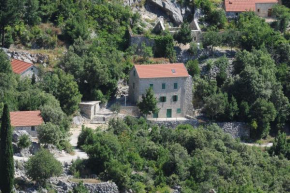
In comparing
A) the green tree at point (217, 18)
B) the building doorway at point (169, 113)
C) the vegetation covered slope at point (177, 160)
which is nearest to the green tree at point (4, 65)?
the vegetation covered slope at point (177, 160)

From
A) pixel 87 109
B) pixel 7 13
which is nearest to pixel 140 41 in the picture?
pixel 87 109

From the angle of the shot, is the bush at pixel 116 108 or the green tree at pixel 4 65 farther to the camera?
the bush at pixel 116 108

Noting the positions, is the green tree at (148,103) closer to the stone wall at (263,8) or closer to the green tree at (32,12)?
the green tree at (32,12)

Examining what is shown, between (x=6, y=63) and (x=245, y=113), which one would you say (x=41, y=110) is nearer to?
(x=6, y=63)

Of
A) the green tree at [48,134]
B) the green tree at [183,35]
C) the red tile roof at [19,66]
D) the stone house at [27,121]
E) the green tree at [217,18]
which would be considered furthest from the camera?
the green tree at [217,18]

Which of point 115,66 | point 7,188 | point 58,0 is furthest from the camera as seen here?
point 58,0

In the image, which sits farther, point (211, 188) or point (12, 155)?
point (211, 188)

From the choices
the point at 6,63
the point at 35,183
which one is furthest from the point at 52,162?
the point at 6,63
